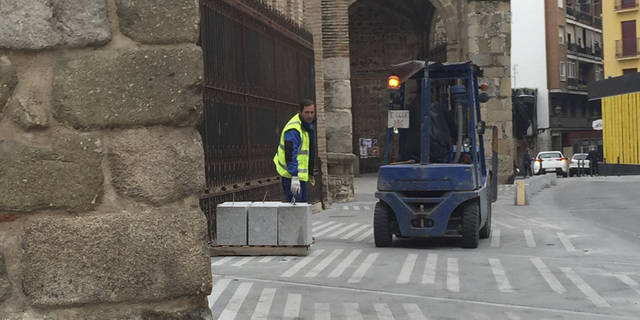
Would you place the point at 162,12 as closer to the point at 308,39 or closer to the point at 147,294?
the point at 147,294

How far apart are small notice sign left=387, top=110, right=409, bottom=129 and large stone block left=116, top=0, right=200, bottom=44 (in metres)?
7.42

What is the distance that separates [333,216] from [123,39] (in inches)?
490

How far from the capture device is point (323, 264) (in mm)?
8539

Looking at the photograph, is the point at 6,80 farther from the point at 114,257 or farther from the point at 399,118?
the point at 399,118

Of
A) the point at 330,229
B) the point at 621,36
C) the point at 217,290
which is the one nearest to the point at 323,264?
the point at 217,290

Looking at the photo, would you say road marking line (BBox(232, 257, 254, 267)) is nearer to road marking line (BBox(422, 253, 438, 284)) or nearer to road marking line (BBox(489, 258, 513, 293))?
road marking line (BBox(422, 253, 438, 284))

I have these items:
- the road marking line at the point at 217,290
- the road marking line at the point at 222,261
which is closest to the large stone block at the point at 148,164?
the road marking line at the point at 217,290

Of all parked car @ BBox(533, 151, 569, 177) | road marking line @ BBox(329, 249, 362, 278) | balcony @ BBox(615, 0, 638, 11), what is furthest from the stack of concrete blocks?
balcony @ BBox(615, 0, 638, 11)

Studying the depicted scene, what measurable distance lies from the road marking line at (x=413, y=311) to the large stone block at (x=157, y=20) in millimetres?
3205

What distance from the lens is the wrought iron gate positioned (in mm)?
9859

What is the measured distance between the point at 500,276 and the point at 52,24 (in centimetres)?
545

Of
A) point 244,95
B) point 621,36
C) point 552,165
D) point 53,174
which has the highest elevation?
point 621,36

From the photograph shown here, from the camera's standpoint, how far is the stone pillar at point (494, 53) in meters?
24.3

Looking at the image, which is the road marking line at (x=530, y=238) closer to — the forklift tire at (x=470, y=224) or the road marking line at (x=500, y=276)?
the forklift tire at (x=470, y=224)
